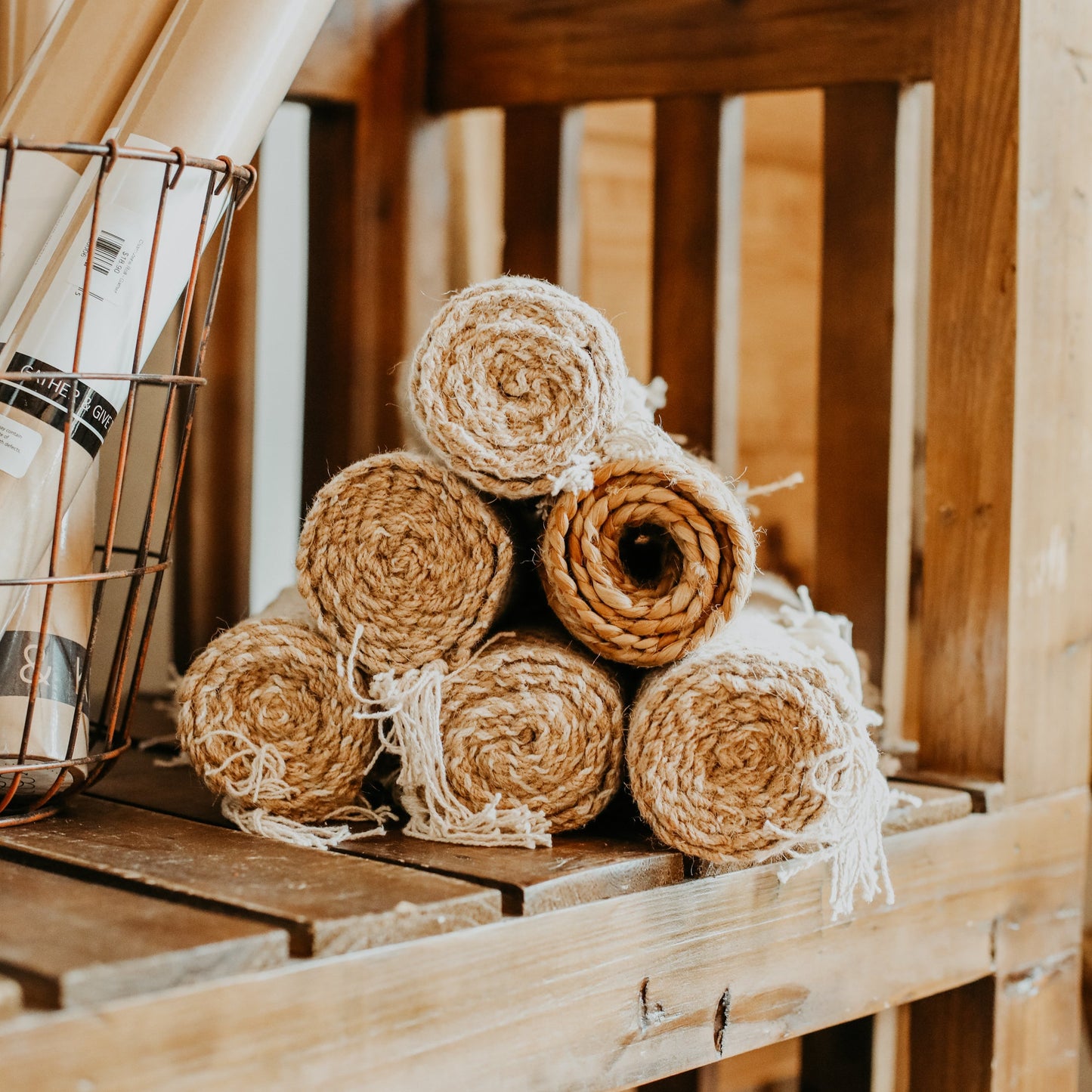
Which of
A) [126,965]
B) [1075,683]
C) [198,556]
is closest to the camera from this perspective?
[126,965]

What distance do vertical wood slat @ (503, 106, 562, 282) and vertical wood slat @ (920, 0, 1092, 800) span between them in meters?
0.37

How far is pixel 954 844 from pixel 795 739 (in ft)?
0.89

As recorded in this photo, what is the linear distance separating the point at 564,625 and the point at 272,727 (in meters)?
0.17

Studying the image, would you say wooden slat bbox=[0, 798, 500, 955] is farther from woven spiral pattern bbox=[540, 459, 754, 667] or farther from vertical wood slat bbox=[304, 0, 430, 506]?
vertical wood slat bbox=[304, 0, 430, 506]

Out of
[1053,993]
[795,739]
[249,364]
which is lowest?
[1053,993]

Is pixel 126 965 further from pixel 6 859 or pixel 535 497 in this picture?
pixel 535 497

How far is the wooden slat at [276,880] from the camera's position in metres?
0.60

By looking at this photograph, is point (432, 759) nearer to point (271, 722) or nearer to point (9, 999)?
point (271, 722)

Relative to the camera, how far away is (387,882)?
66 centimetres

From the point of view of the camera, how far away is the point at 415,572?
0.75 m

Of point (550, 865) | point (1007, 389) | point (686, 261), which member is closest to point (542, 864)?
point (550, 865)

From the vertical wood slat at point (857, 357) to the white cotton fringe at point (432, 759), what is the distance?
455mm

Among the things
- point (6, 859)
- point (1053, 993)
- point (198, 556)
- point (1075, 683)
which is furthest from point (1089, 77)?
point (6, 859)

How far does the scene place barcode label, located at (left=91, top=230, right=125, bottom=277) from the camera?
721mm
